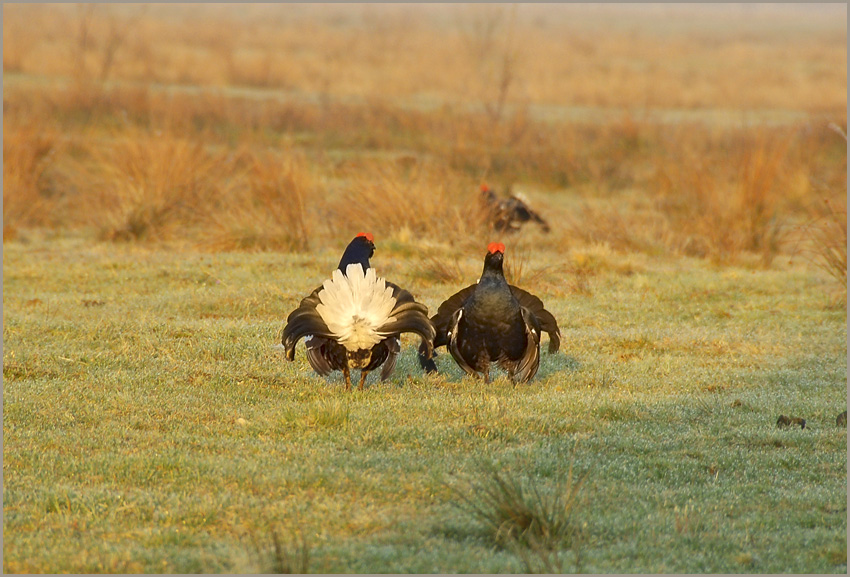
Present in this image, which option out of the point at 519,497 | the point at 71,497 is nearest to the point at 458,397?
the point at 519,497

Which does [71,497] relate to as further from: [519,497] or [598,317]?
[598,317]

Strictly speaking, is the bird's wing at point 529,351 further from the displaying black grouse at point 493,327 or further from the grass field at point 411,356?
the grass field at point 411,356

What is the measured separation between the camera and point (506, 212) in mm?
14172

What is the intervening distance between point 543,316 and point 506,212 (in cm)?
689

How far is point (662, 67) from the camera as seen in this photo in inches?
1880

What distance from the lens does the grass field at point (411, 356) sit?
4.87 m

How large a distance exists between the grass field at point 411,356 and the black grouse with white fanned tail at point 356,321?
14.4 inches

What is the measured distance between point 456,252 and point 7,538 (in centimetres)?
841

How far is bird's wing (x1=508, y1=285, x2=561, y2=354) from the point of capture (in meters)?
7.38

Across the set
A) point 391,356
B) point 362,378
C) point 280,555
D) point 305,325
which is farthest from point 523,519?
point 362,378

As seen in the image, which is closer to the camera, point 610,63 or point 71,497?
point 71,497

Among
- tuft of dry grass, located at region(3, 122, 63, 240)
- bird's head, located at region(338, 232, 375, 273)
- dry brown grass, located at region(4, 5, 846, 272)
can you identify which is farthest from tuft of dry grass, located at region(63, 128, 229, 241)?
bird's head, located at region(338, 232, 375, 273)

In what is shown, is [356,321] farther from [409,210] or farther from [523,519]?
[409,210]

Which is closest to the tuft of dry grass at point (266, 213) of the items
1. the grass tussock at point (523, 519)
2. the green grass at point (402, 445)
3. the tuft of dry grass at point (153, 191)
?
the tuft of dry grass at point (153, 191)
